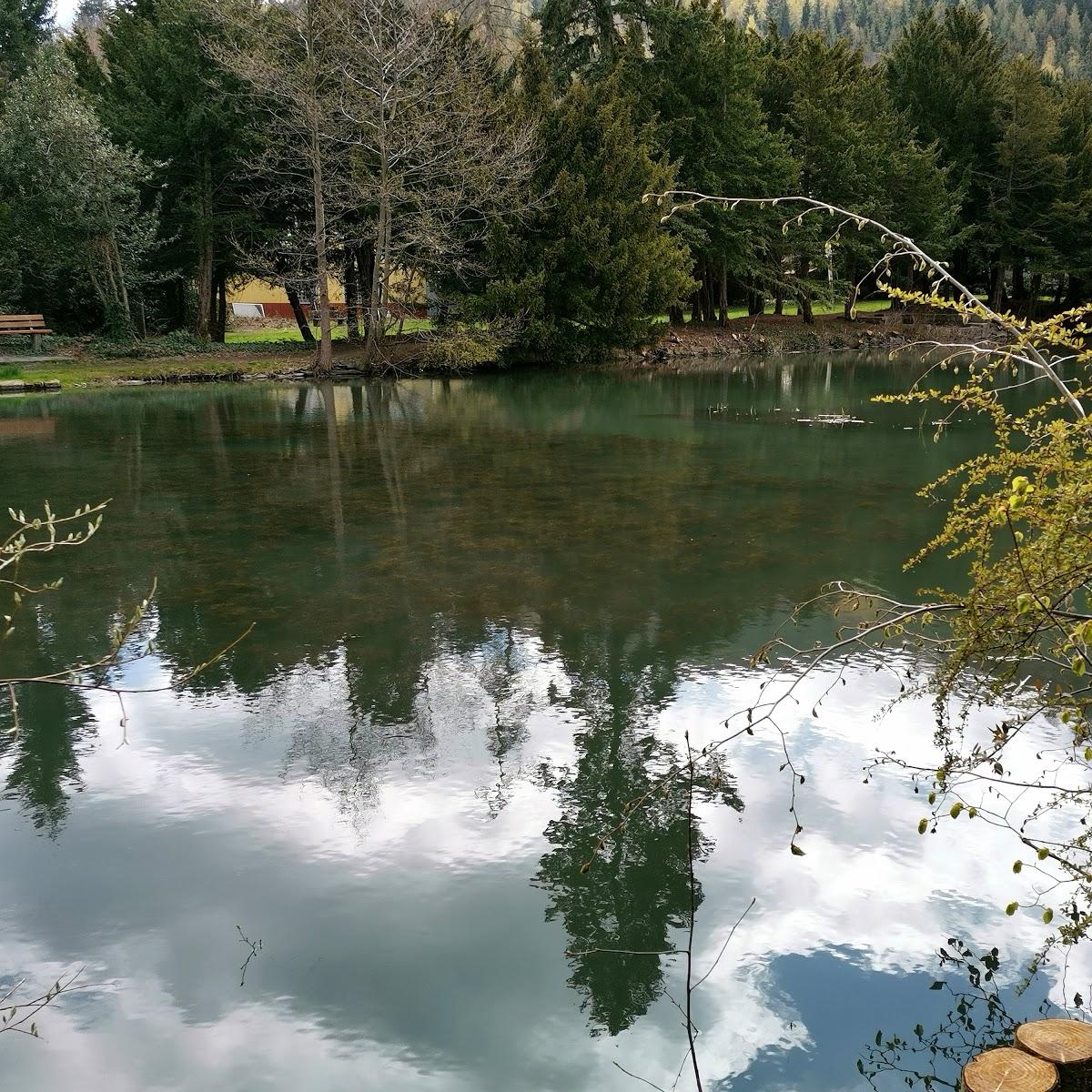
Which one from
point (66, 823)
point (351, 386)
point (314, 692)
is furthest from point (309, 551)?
point (351, 386)

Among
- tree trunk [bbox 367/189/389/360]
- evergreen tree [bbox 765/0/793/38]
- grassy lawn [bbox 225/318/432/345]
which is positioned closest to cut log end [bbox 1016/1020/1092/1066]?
tree trunk [bbox 367/189/389/360]

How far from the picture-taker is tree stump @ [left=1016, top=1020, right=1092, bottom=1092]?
3.33 m

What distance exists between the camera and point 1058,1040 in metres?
3.43

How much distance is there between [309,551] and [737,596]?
4261 mm

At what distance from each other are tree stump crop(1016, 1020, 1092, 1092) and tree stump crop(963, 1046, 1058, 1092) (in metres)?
0.03

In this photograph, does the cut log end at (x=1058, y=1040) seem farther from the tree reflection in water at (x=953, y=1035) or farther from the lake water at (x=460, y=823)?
the lake water at (x=460, y=823)

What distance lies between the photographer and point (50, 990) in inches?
171

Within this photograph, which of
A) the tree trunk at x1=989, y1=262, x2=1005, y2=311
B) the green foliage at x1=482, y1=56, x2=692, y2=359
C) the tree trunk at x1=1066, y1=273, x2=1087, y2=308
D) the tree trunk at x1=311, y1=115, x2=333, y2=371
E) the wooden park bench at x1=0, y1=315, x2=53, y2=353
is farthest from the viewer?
the tree trunk at x1=1066, y1=273, x2=1087, y2=308

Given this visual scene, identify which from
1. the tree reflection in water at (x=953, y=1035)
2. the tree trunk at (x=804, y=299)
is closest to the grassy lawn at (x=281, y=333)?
the tree trunk at (x=804, y=299)

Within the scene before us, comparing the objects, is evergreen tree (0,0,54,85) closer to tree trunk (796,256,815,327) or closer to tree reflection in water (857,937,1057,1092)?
tree trunk (796,256,815,327)

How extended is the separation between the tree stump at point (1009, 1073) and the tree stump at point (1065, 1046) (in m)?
0.03

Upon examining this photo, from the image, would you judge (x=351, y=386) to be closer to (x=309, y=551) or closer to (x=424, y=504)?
(x=424, y=504)

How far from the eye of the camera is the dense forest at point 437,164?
27.2 m

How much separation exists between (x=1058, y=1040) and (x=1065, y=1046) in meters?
0.03
